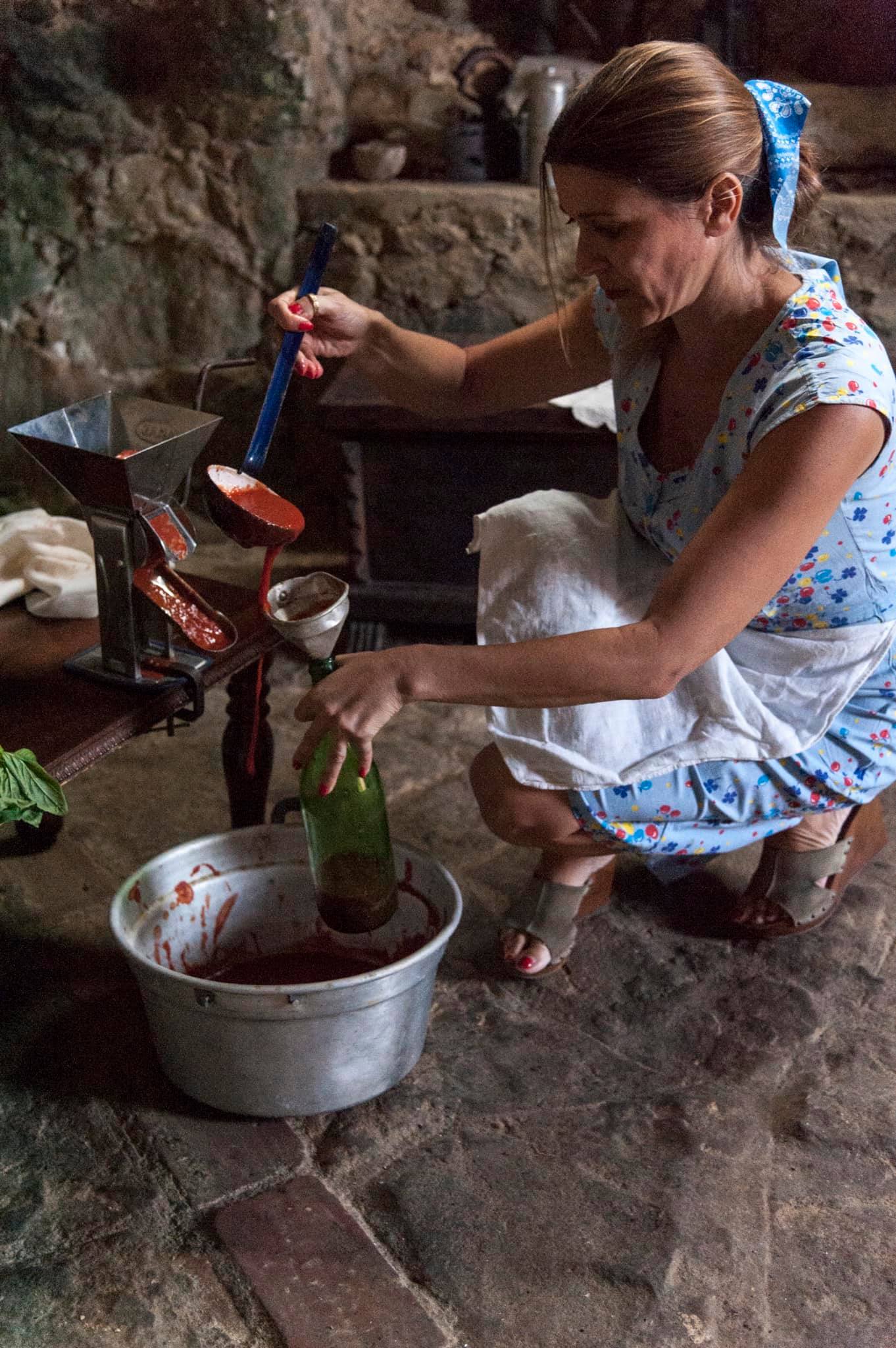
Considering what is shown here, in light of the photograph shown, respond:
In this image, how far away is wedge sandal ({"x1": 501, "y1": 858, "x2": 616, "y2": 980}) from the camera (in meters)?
1.95

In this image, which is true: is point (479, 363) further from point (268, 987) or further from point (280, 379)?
point (268, 987)

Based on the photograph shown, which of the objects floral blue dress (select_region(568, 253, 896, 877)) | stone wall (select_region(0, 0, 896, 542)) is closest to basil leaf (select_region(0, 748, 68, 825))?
floral blue dress (select_region(568, 253, 896, 877))

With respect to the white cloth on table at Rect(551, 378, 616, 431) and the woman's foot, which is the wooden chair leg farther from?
the white cloth on table at Rect(551, 378, 616, 431)

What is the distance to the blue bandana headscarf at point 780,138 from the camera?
148 centimetres

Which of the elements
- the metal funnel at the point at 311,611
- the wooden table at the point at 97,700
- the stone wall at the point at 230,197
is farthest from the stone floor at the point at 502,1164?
the stone wall at the point at 230,197

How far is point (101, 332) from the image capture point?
11.2 feet

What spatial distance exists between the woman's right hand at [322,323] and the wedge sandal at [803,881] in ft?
3.46

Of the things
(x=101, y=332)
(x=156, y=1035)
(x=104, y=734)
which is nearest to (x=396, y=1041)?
(x=156, y=1035)

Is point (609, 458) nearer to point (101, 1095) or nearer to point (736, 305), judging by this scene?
point (736, 305)

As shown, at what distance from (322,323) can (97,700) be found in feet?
2.14

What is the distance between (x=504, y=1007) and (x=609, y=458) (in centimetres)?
134

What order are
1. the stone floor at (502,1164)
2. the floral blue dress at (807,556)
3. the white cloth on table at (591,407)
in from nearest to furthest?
the stone floor at (502,1164)
the floral blue dress at (807,556)
the white cloth on table at (591,407)

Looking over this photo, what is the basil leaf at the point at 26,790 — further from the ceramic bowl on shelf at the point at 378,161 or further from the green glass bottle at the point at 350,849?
the ceramic bowl on shelf at the point at 378,161

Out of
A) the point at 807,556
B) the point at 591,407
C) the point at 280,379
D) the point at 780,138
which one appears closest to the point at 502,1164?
the point at 807,556
